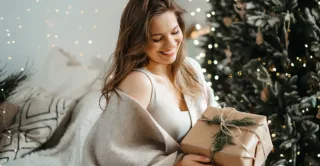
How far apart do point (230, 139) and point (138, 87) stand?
1.02ft

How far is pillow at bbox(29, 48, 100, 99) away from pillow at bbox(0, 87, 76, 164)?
9 cm

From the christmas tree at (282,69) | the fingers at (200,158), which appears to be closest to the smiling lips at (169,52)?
the fingers at (200,158)

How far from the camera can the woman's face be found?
1117 millimetres

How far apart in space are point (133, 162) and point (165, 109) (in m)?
0.19

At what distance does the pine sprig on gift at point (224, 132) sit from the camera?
103cm

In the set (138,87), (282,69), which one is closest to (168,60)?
(138,87)

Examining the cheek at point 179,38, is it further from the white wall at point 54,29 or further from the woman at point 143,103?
the white wall at point 54,29

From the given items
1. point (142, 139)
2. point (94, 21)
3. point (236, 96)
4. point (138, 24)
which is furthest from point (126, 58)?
point (94, 21)

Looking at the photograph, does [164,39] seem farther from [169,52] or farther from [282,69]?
[282,69]

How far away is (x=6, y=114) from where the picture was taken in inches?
79.1

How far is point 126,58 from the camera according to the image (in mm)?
1157

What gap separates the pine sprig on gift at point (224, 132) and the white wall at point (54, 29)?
1404mm

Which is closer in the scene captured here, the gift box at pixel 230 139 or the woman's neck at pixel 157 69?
the gift box at pixel 230 139

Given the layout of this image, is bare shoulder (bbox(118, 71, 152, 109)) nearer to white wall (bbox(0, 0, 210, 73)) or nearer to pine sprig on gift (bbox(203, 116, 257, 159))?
pine sprig on gift (bbox(203, 116, 257, 159))
